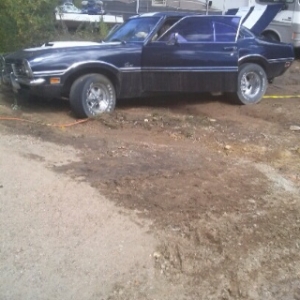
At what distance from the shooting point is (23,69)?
7.75 meters

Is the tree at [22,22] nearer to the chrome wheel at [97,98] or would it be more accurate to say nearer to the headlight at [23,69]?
the headlight at [23,69]

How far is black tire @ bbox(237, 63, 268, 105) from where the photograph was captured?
955 cm

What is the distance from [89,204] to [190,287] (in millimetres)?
1446

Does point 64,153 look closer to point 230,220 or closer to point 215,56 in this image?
point 230,220

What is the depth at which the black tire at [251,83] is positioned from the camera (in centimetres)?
955

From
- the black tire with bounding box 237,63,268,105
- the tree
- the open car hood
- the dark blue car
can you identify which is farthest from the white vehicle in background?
the tree

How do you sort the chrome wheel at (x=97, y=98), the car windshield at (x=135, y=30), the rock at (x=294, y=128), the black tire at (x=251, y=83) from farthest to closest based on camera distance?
the black tire at (x=251, y=83)
the car windshield at (x=135, y=30)
the rock at (x=294, y=128)
the chrome wheel at (x=97, y=98)

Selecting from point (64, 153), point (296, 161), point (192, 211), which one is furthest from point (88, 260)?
point (296, 161)

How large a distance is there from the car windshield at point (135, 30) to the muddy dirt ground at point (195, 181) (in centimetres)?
110

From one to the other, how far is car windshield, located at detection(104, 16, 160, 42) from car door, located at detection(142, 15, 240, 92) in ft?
0.91

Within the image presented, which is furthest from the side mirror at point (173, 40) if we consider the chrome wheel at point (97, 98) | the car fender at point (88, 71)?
the chrome wheel at point (97, 98)

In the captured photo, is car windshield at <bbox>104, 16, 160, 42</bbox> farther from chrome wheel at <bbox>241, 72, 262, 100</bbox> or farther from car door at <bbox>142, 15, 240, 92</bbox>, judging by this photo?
chrome wheel at <bbox>241, 72, 262, 100</bbox>

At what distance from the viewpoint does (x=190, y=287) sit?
3.93 meters

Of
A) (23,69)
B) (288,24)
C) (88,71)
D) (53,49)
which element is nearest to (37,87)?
(23,69)
